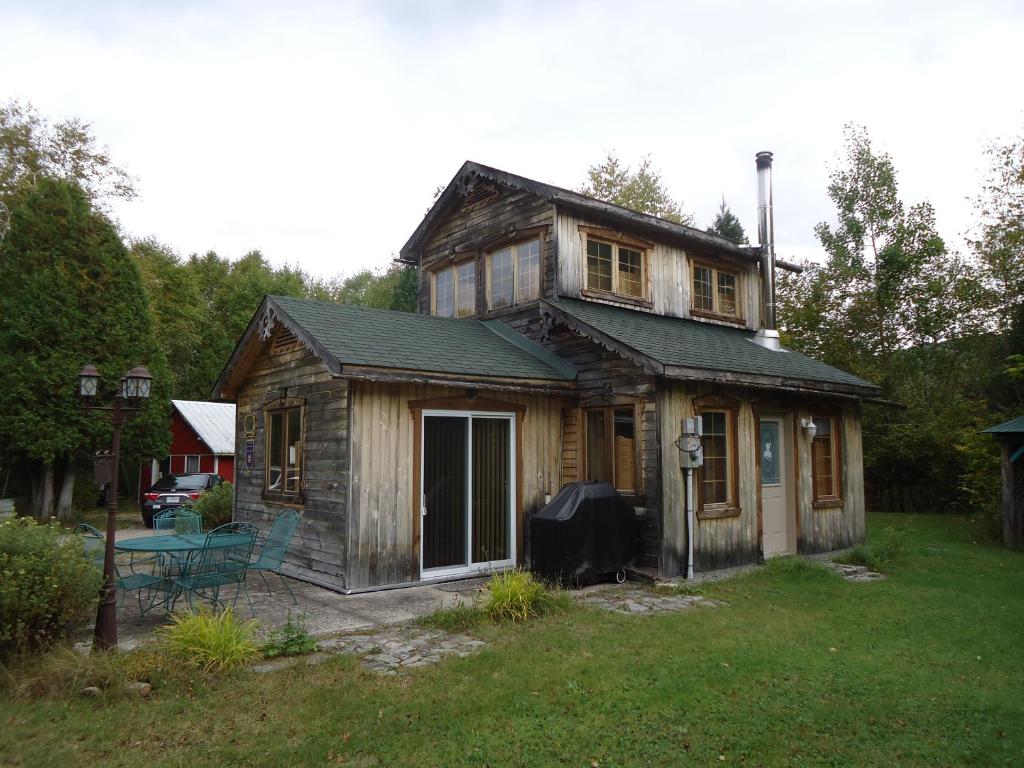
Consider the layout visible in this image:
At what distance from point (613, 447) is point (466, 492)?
219cm

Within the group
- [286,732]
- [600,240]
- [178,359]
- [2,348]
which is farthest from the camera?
[178,359]

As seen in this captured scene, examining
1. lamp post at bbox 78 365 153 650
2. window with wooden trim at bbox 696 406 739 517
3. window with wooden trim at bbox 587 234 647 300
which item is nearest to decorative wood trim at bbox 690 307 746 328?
window with wooden trim at bbox 587 234 647 300

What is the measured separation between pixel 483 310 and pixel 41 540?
8.35m

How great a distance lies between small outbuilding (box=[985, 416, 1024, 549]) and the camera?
1248cm

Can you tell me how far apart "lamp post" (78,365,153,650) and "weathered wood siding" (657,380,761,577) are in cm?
612

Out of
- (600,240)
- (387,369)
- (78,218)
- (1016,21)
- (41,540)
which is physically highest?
(78,218)

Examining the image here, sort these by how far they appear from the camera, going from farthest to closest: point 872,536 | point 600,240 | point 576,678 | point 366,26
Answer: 1. point 872,536
2. point 600,240
3. point 366,26
4. point 576,678

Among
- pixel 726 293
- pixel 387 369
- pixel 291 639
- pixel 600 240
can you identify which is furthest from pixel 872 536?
pixel 291 639

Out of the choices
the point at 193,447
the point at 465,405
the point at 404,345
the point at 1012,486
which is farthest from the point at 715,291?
the point at 193,447

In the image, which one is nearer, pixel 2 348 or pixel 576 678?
pixel 576 678

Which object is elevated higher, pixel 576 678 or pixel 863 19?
pixel 863 19

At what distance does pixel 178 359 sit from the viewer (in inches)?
1395

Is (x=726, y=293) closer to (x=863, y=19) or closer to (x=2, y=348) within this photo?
(x=863, y=19)

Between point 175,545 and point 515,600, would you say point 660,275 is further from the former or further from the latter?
point 175,545
